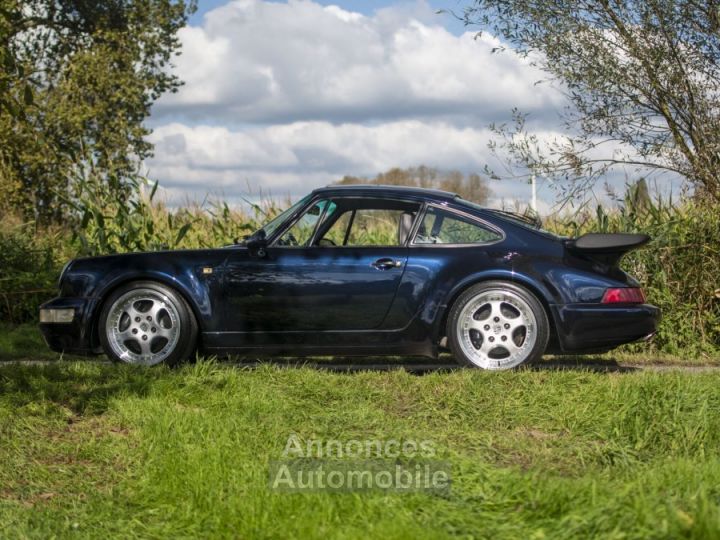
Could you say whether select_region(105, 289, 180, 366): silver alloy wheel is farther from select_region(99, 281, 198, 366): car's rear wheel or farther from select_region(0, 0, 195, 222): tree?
select_region(0, 0, 195, 222): tree

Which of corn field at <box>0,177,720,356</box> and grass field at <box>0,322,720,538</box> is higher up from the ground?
corn field at <box>0,177,720,356</box>

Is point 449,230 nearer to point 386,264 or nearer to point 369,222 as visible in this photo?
point 386,264

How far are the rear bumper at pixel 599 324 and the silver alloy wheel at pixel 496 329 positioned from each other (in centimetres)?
27

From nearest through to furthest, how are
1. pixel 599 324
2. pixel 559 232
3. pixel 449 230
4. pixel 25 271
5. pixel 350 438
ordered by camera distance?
pixel 350 438, pixel 599 324, pixel 449 230, pixel 559 232, pixel 25 271

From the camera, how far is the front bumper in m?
8.41

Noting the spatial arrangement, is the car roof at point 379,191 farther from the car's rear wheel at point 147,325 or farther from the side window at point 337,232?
the car's rear wheel at point 147,325

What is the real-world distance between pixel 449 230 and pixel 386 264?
0.63m

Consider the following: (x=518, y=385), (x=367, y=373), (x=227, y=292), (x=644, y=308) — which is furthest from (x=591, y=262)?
(x=227, y=292)

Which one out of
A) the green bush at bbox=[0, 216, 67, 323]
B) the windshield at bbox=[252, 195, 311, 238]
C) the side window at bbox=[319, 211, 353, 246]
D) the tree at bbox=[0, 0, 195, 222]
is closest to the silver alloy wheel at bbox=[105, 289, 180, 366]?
the windshield at bbox=[252, 195, 311, 238]

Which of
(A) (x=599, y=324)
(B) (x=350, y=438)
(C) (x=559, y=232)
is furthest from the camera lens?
(C) (x=559, y=232)

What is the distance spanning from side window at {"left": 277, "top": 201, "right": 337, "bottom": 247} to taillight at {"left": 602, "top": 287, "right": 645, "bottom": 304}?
234cm

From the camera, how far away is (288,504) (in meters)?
4.66

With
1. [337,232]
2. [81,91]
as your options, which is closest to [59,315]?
[337,232]

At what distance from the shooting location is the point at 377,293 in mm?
7988
